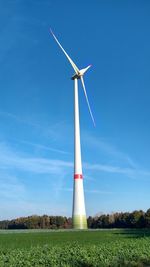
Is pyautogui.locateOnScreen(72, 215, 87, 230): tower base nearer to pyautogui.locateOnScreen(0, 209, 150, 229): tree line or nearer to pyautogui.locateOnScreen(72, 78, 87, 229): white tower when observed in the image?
pyautogui.locateOnScreen(72, 78, 87, 229): white tower

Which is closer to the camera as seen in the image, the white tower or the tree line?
the white tower

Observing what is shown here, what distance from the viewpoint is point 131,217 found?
142375mm

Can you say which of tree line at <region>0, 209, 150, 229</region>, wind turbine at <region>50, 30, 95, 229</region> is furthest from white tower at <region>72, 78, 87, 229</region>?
tree line at <region>0, 209, 150, 229</region>

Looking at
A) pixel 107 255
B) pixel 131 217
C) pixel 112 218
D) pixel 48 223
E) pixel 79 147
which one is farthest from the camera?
pixel 48 223

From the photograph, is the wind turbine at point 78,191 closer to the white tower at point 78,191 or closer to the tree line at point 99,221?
the white tower at point 78,191

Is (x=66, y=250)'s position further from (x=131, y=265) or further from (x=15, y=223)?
(x=15, y=223)

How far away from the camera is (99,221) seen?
155750 millimetres

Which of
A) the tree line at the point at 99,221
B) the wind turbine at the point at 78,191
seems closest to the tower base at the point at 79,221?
the wind turbine at the point at 78,191

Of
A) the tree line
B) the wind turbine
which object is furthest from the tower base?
the tree line

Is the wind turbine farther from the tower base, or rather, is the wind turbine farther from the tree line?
the tree line

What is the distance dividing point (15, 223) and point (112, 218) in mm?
41558

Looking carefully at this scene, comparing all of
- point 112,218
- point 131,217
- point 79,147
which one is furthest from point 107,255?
point 112,218

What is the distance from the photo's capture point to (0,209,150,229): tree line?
445ft

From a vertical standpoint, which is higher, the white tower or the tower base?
the white tower
